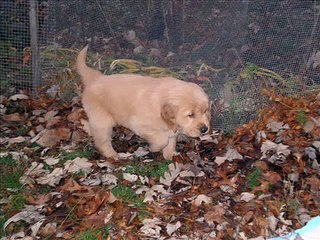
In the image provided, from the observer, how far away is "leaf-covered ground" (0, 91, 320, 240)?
4.14m

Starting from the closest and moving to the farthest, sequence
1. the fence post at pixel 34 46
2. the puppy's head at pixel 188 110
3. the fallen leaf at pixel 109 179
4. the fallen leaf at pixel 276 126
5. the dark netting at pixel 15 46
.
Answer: the puppy's head at pixel 188 110 → the fallen leaf at pixel 109 179 → the fallen leaf at pixel 276 126 → the fence post at pixel 34 46 → the dark netting at pixel 15 46

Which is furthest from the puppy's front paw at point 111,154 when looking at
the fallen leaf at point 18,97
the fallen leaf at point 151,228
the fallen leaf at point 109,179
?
the fallen leaf at point 18,97

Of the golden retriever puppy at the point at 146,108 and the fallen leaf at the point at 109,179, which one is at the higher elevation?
the golden retriever puppy at the point at 146,108

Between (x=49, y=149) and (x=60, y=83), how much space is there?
129 cm

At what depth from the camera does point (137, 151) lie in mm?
5379

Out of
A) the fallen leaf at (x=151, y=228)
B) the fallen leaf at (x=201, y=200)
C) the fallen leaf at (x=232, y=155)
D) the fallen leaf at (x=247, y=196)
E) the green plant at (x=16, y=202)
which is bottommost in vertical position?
the green plant at (x=16, y=202)

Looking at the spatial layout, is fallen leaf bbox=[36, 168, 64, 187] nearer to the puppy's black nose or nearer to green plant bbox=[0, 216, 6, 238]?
green plant bbox=[0, 216, 6, 238]

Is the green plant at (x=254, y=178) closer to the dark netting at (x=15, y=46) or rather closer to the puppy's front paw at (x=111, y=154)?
the puppy's front paw at (x=111, y=154)

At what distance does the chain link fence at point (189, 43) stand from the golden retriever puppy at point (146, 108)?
3.18ft

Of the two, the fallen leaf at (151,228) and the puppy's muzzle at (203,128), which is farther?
the puppy's muzzle at (203,128)

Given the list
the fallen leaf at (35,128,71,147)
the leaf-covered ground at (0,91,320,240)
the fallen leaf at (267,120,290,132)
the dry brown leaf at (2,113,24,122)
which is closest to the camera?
the leaf-covered ground at (0,91,320,240)

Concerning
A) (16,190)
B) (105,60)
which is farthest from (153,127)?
(105,60)

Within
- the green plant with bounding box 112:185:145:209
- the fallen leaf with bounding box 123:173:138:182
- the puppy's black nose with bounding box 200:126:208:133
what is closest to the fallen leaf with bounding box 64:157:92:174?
the fallen leaf with bounding box 123:173:138:182

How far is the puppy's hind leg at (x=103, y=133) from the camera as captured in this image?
520 centimetres
